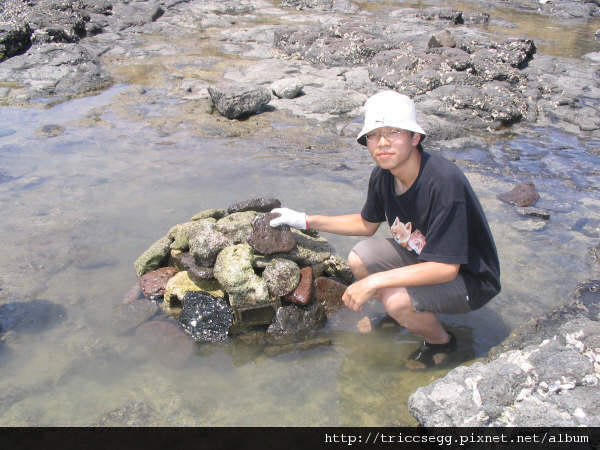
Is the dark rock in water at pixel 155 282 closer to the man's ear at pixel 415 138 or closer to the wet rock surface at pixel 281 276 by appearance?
the wet rock surface at pixel 281 276

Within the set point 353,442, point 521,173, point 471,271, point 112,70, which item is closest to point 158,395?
point 353,442

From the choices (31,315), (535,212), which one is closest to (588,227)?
(535,212)

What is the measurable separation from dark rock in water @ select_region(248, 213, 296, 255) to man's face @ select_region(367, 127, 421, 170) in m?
1.11

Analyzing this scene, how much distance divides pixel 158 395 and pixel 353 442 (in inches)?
47.4

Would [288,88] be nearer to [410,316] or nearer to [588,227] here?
[588,227]

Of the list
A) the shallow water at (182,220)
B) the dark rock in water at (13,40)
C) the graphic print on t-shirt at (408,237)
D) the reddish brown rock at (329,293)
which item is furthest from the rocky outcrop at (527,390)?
the dark rock in water at (13,40)

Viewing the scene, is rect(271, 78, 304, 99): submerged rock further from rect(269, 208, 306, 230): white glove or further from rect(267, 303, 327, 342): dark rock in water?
rect(267, 303, 327, 342): dark rock in water

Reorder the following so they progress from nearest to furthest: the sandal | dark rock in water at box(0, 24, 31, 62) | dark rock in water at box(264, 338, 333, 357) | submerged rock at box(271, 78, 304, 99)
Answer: the sandal
dark rock in water at box(264, 338, 333, 357)
submerged rock at box(271, 78, 304, 99)
dark rock in water at box(0, 24, 31, 62)

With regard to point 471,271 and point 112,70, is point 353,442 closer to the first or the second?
point 471,271

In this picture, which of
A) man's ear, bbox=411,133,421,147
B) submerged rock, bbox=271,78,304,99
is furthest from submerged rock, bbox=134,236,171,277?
submerged rock, bbox=271,78,304,99

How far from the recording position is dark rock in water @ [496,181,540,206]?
5199mm

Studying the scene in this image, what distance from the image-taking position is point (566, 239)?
460cm

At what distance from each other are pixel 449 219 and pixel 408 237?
55 centimetres

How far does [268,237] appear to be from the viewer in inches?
143
